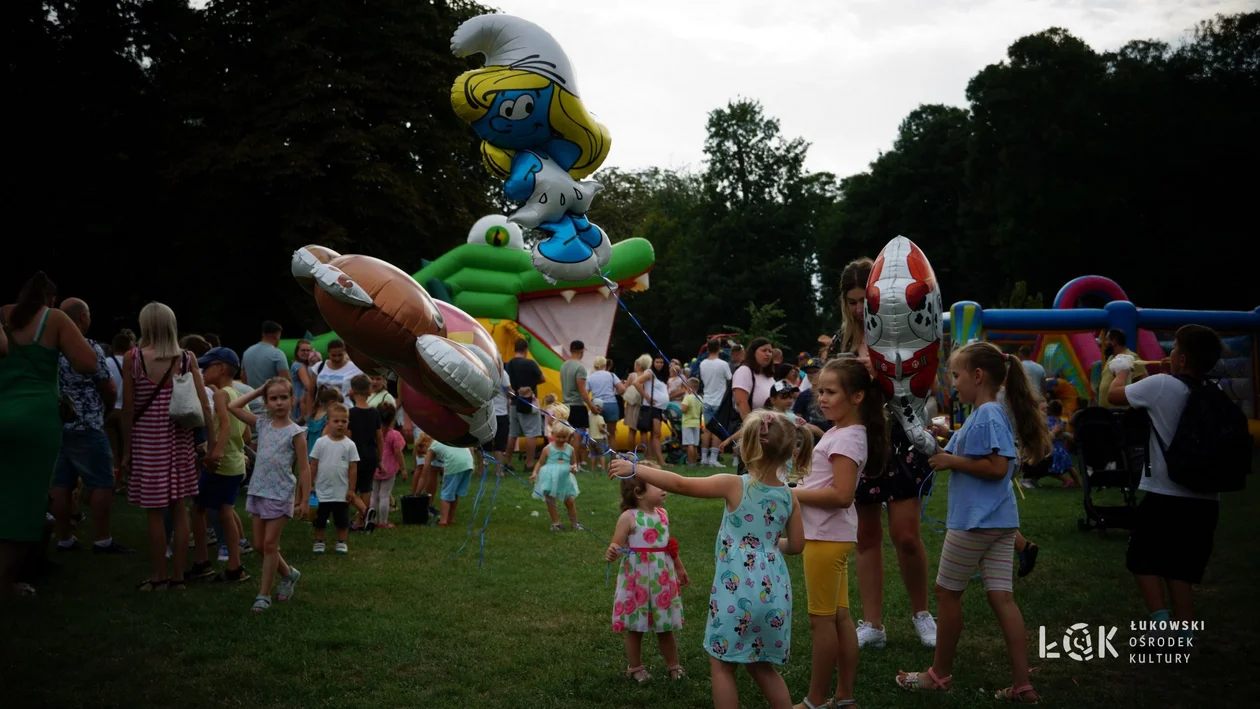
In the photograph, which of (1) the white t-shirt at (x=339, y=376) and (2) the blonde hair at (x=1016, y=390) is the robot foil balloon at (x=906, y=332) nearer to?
(2) the blonde hair at (x=1016, y=390)

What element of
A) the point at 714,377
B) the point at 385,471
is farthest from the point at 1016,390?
the point at 714,377

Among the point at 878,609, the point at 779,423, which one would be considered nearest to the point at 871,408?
the point at 779,423

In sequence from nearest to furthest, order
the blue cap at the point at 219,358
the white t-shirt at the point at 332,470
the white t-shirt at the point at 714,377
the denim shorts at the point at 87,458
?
the denim shorts at the point at 87,458 < the blue cap at the point at 219,358 < the white t-shirt at the point at 332,470 < the white t-shirt at the point at 714,377

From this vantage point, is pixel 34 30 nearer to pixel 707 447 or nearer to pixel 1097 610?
pixel 707 447

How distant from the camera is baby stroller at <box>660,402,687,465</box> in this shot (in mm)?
14562

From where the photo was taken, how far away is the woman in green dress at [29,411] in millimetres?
5043

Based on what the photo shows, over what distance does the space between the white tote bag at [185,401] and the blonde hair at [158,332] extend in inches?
4.8

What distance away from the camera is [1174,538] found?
15.6 feet

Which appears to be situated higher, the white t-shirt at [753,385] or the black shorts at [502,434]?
the white t-shirt at [753,385]

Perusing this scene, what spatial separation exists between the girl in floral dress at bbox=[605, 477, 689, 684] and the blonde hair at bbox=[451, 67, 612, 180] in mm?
1687

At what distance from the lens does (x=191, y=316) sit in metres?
20.9

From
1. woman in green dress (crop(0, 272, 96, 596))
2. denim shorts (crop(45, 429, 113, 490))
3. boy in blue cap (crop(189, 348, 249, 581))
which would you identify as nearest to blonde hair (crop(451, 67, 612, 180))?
woman in green dress (crop(0, 272, 96, 596))

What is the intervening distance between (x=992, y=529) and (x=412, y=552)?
4.87m

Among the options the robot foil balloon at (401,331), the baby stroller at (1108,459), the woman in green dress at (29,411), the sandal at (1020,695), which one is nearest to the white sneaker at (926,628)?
the sandal at (1020,695)
